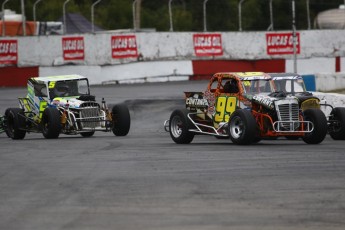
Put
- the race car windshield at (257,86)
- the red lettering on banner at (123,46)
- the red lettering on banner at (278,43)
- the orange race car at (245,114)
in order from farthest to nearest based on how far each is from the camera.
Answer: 1. the red lettering on banner at (278,43)
2. the red lettering on banner at (123,46)
3. the race car windshield at (257,86)
4. the orange race car at (245,114)

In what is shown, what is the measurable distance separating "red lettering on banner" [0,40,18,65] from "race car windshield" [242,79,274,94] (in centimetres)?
2018

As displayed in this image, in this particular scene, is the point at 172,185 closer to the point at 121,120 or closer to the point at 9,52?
the point at 121,120

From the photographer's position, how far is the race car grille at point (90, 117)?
22.4 metres

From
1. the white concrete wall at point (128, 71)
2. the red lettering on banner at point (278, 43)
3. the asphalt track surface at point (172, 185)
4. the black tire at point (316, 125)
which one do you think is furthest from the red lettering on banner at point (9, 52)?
the black tire at point (316, 125)

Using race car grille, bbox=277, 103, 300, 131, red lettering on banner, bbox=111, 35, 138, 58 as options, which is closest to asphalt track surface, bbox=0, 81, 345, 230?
race car grille, bbox=277, 103, 300, 131

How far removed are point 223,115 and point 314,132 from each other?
2042mm

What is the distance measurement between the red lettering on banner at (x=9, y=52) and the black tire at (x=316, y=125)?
2148cm

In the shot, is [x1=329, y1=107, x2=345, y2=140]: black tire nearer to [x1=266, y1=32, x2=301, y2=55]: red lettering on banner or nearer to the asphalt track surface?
the asphalt track surface

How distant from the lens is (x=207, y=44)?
4062 cm

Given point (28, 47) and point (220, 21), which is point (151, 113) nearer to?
point (28, 47)

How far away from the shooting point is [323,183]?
39.8ft

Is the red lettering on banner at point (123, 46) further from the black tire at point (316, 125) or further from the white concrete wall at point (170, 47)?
the black tire at point (316, 125)

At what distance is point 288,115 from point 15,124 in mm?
7448

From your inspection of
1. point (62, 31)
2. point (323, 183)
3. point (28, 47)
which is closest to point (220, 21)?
point (62, 31)
